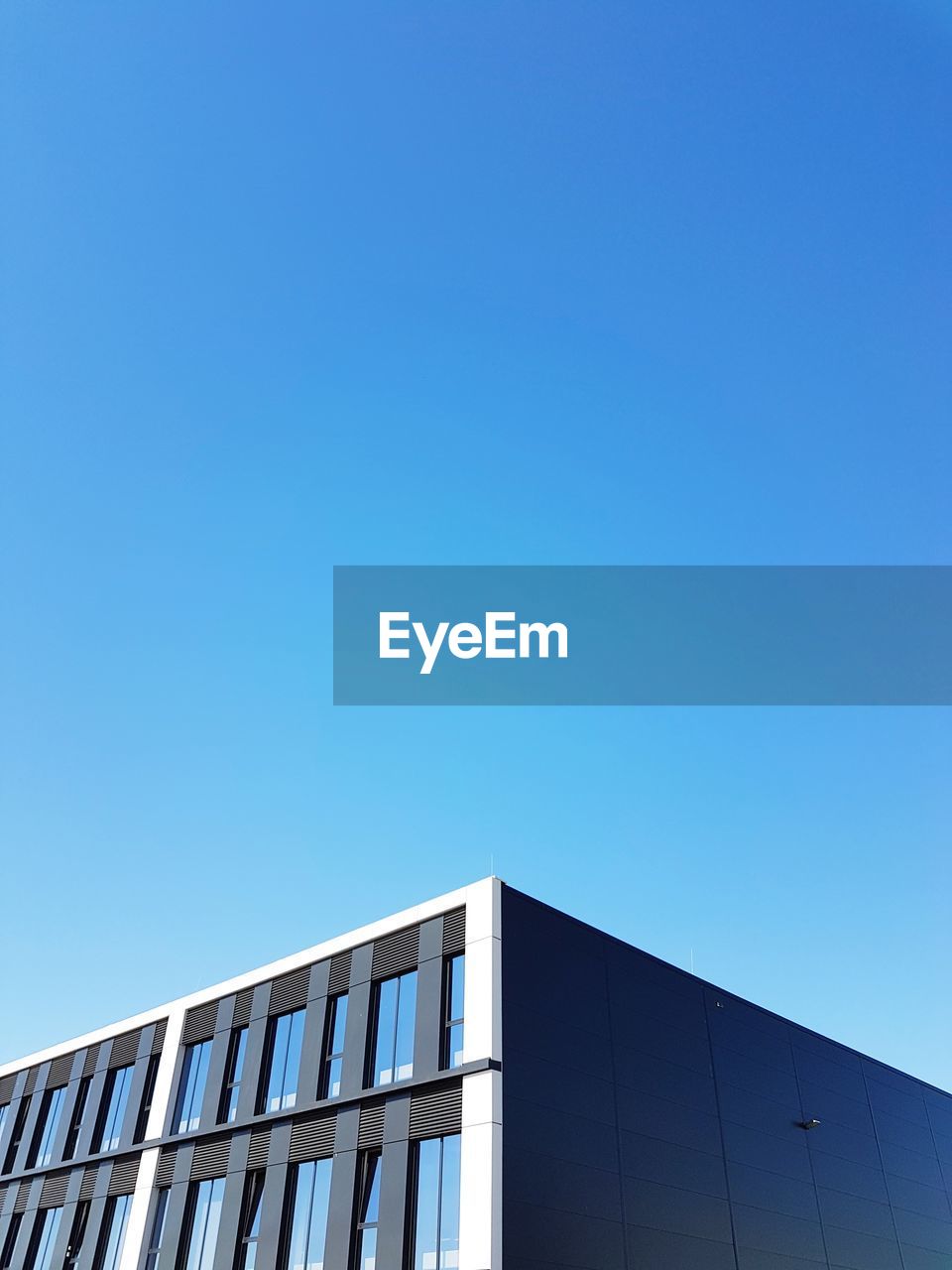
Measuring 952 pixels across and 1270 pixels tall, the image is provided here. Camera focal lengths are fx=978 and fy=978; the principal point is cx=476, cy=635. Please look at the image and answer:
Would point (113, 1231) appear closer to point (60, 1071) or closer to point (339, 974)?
point (60, 1071)

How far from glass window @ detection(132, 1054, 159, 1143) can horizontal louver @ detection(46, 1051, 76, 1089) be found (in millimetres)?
4756

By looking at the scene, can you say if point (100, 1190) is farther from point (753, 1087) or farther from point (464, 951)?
point (753, 1087)

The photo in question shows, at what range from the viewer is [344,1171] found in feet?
62.4

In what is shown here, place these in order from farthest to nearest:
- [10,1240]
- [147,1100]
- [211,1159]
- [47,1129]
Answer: [47,1129] < [10,1240] < [147,1100] < [211,1159]

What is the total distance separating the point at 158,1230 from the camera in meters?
23.2

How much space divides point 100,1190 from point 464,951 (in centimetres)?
1429

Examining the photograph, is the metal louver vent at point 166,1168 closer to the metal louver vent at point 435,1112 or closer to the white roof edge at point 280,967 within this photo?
the white roof edge at point 280,967

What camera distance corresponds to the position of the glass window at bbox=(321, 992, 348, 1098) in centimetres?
2072

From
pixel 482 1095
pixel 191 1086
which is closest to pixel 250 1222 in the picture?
pixel 191 1086

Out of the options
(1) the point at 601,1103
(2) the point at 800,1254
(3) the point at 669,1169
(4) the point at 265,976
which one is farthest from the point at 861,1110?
(4) the point at 265,976

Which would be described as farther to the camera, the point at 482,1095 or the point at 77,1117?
the point at 77,1117

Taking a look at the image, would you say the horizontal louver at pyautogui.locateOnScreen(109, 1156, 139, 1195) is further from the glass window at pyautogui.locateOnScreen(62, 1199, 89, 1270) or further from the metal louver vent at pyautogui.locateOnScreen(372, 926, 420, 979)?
the metal louver vent at pyautogui.locateOnScreen(372, 926, 420, 979)

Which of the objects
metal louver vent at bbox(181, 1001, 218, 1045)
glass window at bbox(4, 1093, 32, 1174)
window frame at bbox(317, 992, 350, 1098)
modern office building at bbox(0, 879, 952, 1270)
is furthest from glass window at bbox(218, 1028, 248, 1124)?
glass window at bbox(4, 1093, 32, 1174)

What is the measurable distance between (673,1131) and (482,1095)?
544 centimetres
